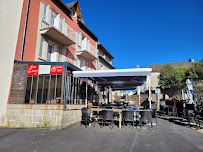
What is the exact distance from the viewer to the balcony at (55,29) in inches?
376

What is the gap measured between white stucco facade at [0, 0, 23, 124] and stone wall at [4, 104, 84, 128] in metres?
0.58

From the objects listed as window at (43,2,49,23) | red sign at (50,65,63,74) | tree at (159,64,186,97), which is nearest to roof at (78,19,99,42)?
window at (43,2,49,23)

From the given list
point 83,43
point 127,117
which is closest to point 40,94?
point 127,117

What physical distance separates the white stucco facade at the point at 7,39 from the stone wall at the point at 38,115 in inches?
22.9

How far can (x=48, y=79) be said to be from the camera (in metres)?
7.59

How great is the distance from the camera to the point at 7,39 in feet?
27.6

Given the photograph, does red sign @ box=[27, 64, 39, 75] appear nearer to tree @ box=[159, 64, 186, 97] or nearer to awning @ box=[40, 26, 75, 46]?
awning @ box=[40, 26, 75, 46]

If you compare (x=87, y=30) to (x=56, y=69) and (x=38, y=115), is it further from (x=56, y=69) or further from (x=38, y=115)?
(x=38, y=115)

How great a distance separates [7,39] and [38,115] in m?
4.97

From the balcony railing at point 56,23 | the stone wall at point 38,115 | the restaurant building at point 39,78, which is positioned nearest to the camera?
the stone wall at point 38,115

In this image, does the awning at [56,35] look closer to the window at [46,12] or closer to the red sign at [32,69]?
the window at [46,12]

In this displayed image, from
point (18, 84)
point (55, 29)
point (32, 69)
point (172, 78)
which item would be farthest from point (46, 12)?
point (172, 78)

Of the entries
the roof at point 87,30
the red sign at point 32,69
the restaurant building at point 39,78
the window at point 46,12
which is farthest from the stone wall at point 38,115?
the roof at point 87,30

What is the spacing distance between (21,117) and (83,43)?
10112mm
